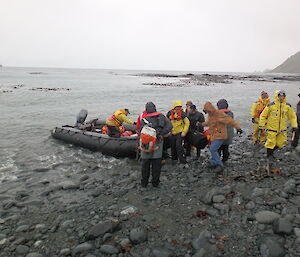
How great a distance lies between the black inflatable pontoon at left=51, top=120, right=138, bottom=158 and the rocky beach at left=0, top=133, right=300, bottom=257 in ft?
4.83

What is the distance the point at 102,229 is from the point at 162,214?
1.27 m

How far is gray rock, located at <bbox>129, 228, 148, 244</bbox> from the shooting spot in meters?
3.93

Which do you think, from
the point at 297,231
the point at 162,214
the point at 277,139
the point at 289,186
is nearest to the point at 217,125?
the point at 277,139

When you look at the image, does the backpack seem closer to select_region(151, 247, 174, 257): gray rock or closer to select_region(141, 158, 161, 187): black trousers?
select_region(141, 158, 161, 187): black trousers

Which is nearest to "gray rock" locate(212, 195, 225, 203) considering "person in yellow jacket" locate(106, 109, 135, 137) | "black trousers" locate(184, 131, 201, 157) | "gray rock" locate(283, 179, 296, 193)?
"gray rock" locate(283, 179, 296, 193)

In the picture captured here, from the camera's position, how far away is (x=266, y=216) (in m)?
4.16

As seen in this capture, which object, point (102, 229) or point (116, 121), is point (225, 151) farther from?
point (102, 229)

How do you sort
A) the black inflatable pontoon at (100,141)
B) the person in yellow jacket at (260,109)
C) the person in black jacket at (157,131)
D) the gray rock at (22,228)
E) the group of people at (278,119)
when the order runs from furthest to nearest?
the person in yellow jacket at (260,109) < the black inflatable pontoon at (100,141) < the group of people at (278,119) < the person in black jacket at (157,131) < the gray rock at (22,228)

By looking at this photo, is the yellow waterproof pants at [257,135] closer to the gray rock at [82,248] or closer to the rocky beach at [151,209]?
the rocky beach at [151,209]

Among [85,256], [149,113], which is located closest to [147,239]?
[85,256]

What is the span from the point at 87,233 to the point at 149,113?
2.98m

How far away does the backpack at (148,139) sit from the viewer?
5.38 m

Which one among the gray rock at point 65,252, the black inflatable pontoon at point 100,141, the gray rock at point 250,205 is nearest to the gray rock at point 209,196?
the gray rock at point 250,205

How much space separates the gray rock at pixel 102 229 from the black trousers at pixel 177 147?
139 inches
